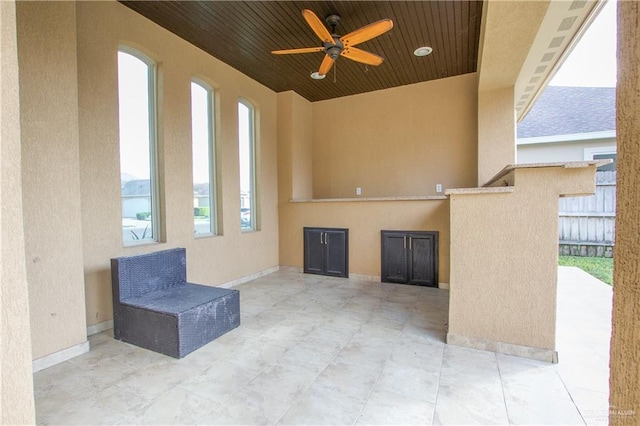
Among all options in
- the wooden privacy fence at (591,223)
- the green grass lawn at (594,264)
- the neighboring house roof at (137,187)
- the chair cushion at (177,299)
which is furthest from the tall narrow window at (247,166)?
the wooden privacy fence at (591,223)

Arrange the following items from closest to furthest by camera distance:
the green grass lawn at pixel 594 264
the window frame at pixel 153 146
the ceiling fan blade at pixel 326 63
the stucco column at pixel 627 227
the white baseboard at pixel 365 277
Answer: the stucco column at pixel 627 227 < the ceiling fan blade at pixel 326 63 < the window frame at pixel 153 146 < the white baseboard at pixel 365 277 < the green grass lawn at pixel 594 264

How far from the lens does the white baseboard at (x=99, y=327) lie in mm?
2730

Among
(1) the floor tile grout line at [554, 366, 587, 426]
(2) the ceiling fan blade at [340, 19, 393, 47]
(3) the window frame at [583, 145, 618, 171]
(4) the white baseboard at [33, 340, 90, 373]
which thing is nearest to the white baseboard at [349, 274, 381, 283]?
(1) the floor tile grout line at [554, 366, 587, 426]

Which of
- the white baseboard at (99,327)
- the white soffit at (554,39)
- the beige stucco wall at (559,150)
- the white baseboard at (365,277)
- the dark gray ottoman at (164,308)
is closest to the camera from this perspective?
the dark gray ottoman at (164,308)

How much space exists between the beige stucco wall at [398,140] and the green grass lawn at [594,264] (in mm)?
2463

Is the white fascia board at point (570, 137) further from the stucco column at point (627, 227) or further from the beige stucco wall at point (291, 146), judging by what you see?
the stucco column at point (627, 227)

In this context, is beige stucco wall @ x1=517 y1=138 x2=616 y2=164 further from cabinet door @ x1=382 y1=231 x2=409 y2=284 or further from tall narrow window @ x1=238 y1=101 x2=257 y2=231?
tall narrow window @ x1=238 y1=101 x2=257 y2=231

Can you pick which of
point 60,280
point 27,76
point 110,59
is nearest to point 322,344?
point 60,280

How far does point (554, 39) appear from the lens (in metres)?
2.97

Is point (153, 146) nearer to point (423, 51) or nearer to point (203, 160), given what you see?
point (203, 160)

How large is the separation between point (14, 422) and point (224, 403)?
4.32ft

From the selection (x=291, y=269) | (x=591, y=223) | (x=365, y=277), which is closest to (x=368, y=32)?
(x=365, y=277)

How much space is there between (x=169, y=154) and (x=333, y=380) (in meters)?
2.92

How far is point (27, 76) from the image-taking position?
2088 mm
